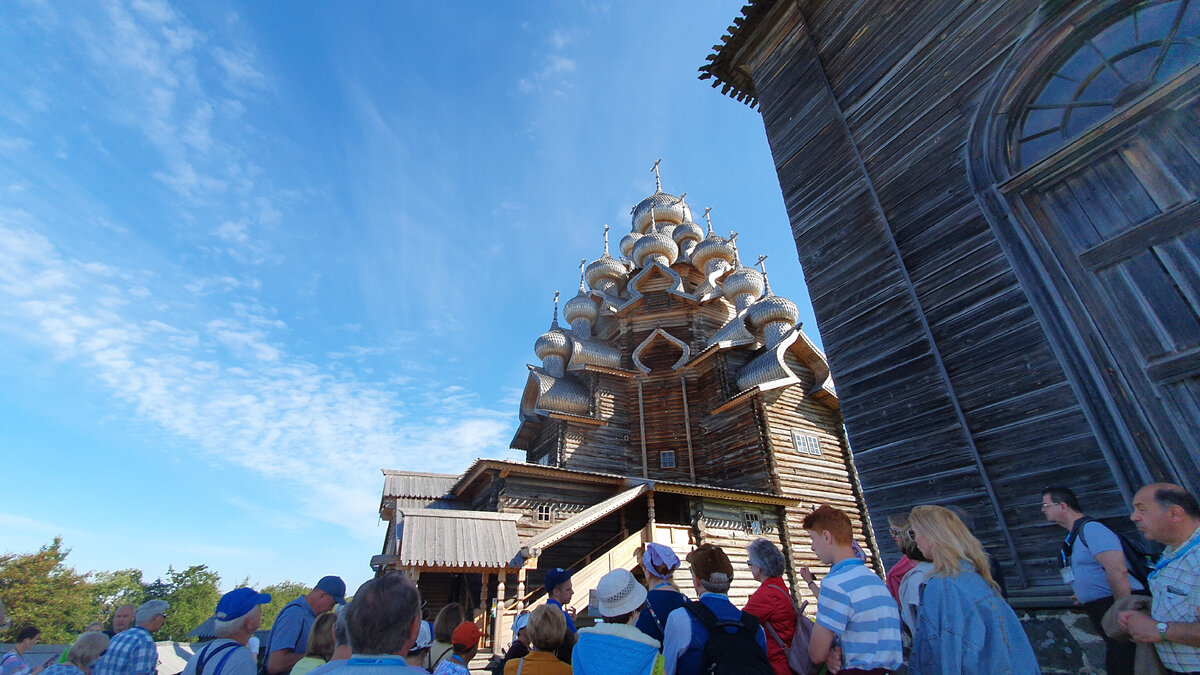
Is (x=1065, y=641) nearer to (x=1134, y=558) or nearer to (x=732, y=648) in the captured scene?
(x=1134, y=558)

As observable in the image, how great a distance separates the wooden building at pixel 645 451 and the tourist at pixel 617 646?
7.52 m

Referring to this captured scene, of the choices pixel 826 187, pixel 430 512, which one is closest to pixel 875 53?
pixel 826 187

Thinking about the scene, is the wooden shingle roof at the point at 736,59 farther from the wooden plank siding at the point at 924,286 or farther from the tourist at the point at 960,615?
the tourist at the point at 960,615

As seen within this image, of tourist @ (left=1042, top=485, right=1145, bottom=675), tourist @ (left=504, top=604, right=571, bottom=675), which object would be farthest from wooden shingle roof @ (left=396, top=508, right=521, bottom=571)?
tourist @ (left=1042, top=485, right=1145, bottom=675)

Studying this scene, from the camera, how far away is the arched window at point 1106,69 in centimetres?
411

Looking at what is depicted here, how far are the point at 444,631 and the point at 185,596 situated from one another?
190 ft

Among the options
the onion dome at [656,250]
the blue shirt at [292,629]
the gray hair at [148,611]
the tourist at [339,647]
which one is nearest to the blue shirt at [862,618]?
the tourist at [339,647]

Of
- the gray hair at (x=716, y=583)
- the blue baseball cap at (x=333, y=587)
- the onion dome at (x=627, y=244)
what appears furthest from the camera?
the onion dome at (x=627, y=244)

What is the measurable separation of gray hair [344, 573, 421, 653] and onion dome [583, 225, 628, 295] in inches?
857

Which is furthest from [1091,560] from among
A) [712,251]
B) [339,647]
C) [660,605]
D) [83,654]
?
[712,251]

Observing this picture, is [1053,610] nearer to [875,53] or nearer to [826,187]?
[826,187]

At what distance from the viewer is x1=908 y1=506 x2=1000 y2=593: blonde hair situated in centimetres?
231

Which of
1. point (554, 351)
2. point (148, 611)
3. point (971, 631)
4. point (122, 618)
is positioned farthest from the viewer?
point (554, 351)

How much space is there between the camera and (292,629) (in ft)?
11.6
